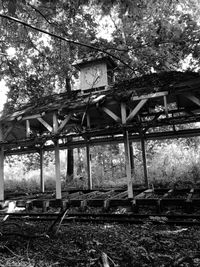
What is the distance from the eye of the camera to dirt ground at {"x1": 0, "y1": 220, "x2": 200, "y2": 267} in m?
3.63

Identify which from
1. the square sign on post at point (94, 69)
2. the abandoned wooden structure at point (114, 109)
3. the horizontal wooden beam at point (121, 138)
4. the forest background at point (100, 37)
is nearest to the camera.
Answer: the forest background at point (100, 37)

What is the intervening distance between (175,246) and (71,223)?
10.9 feet

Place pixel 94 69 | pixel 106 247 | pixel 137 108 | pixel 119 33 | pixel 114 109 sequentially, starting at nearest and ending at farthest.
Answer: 1. pixel 106 247
2. pixel 119 33
3. pixel 137 108
4. pixel 114 109
5. pixel 94 69

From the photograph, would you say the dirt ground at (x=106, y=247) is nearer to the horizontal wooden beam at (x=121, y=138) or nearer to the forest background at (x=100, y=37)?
the forest background at (x=100, y=37)

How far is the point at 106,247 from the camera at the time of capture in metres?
4.34

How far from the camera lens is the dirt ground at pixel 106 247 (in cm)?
363

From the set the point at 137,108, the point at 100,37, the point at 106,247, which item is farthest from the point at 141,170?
the point at 100,37

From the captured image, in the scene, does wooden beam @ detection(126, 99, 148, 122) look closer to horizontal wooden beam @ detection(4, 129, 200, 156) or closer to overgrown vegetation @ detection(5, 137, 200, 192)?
horizontal wooden beam @ detection(4, 129, 200, 156)

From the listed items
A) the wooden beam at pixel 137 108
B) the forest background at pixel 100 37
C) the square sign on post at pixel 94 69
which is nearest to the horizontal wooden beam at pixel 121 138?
the square sign on post at pixel 94 69

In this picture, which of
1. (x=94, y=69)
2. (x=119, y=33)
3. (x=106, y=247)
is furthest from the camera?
(x=94, y=69)

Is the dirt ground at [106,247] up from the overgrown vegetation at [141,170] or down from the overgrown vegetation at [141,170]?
down

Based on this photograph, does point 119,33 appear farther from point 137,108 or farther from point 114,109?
point 114,109

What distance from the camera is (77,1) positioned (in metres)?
3.89

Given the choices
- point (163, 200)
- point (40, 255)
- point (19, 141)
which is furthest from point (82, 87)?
point (40, 255)
